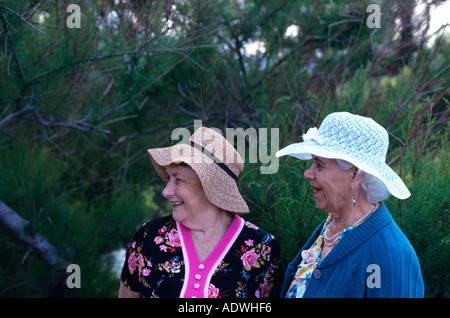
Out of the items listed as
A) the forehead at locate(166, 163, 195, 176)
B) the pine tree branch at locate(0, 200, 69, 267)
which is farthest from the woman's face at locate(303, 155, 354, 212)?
the pine tree branch at locate(0, 200, 69, 267)

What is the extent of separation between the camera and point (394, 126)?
3.21 meters

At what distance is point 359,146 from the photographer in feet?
5.47

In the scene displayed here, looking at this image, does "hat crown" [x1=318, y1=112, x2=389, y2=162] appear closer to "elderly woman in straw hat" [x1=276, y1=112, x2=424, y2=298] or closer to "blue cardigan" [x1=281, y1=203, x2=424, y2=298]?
"elderly woman in straw hat" [x1=276, y1=112, x2=424, y2=298]

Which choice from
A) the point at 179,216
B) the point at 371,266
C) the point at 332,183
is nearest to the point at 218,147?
the point at 179,216

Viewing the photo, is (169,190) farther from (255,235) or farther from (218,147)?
(255,235)

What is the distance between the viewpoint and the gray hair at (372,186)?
5.56ft

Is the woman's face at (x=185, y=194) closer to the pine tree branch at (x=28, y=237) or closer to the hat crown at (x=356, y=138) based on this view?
the hat crown at (x=356, y=138)

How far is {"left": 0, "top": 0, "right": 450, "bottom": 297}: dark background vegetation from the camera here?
256 centimetres

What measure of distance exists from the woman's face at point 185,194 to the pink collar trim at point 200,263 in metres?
0.08

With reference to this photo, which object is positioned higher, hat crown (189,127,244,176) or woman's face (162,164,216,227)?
hat crown (189,127,244,176)

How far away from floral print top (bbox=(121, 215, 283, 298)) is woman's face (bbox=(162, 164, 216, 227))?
0.08 metres

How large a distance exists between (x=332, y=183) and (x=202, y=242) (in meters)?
0.67

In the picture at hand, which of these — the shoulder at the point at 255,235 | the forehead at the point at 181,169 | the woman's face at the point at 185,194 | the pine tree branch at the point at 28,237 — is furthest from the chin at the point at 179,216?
the pine tree branch at the point at 28,237
